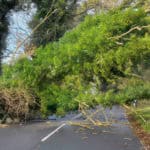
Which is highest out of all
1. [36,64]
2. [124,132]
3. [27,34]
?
[27,34]

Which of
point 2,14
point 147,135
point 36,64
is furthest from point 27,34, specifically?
point 147,135

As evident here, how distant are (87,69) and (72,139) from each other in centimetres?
428

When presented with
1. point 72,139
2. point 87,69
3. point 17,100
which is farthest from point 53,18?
point 72,139

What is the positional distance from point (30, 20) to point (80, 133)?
23.1 m

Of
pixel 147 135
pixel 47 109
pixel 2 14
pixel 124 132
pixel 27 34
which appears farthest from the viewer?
pixel 27 34

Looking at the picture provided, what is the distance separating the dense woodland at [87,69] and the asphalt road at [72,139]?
1.42 metres

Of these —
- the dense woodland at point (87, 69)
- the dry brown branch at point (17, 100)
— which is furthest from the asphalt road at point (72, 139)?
the dense woodland at point (87, 69)

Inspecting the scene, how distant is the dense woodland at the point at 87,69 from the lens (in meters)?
20.8

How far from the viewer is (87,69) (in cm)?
2144

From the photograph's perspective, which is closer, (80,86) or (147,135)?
(147,135)

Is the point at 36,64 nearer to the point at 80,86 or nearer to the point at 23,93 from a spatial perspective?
the point at 23,93

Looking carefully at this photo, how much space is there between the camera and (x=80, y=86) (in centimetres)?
2181

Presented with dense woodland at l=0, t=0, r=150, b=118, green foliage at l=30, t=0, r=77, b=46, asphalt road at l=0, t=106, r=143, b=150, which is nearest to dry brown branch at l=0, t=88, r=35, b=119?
dense woodland at l=0, t=0, r=150, b=118

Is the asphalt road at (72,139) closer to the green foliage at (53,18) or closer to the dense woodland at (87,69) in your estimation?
the dense woodland at (87,69)
